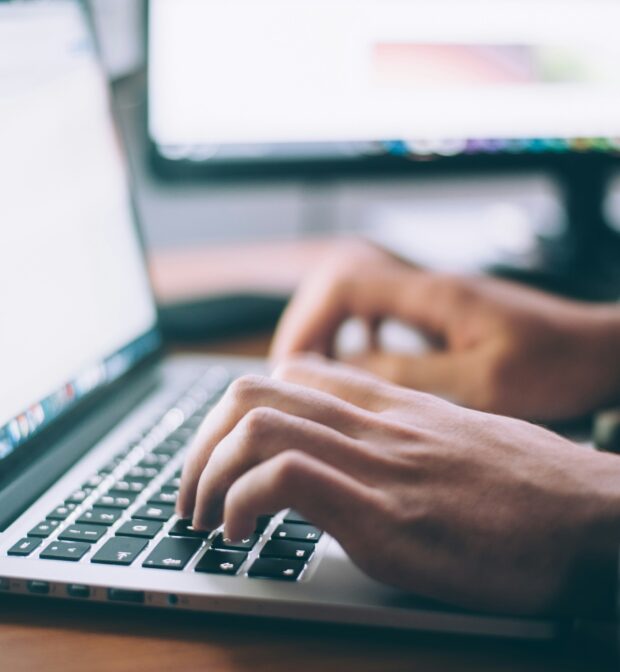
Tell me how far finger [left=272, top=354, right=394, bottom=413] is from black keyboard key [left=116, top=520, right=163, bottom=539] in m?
0.10

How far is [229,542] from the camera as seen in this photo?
398mm

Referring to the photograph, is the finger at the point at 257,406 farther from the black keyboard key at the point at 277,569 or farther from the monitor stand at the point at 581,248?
the monitor stand at the point at 581,248

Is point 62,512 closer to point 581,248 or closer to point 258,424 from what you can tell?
point 258,424

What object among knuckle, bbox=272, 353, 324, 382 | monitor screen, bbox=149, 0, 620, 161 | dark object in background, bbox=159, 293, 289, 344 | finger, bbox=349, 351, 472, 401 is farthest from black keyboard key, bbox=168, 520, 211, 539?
monitor screen, bbox=149, 0, 620, 161

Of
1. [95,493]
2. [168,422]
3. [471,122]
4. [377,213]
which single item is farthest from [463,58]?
[95,493]

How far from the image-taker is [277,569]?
1.24 feet

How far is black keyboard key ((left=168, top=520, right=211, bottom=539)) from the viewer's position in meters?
0.41

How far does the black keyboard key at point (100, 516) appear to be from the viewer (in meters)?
0.42

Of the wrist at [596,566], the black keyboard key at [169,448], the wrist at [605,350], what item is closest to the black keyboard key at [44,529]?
the black keyboard key at [169,448]

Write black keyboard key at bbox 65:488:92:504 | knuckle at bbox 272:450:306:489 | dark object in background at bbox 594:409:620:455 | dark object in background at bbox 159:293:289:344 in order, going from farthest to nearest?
dark object in background at bbox 159:293:289:344 < dark object in background at bbox 594:409:620:455 < black keyboard key at bbox 65:488:92:504 < knuckle at bbox 272:450:306:489

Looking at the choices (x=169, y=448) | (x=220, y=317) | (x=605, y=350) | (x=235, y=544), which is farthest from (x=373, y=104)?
(x=235, y=544)

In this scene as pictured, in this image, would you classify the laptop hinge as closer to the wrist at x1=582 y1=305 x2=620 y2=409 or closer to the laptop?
the laptop

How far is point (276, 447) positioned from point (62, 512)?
0.43 ft

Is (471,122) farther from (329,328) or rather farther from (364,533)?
(364,533)
